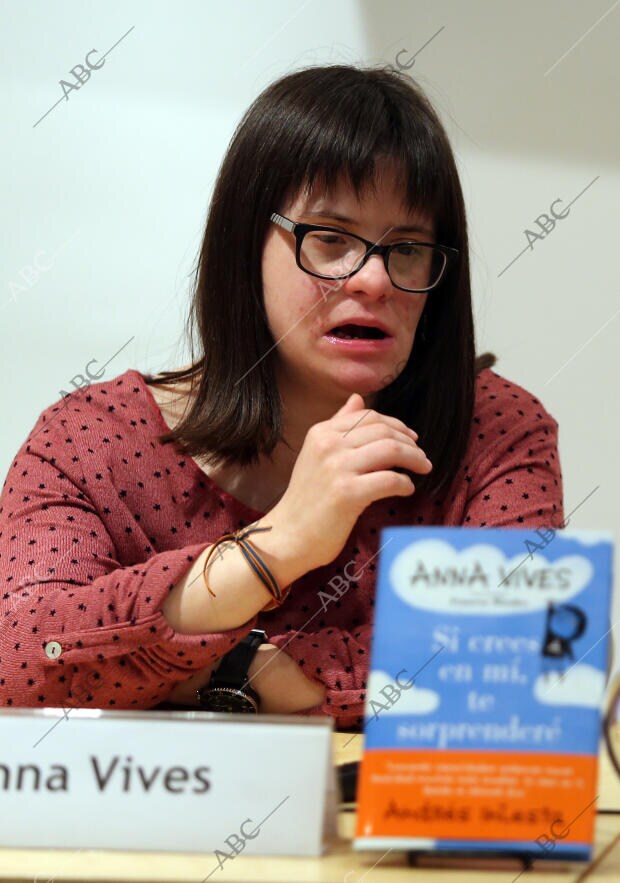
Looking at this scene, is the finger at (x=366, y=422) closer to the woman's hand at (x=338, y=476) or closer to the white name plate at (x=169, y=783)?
the woman's hand at (x=338, y=476)

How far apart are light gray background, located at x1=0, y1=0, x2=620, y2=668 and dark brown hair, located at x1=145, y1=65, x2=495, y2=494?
526 millimetres

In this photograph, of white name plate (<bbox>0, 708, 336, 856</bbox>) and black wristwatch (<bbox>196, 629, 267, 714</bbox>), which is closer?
white name plate (<bbox>0, 708, 336, 856</bbox>)

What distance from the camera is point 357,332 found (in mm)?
1186

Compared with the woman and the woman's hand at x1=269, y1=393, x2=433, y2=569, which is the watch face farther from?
the woman's hand at x1=269, y1=393, x2=433, y2=569

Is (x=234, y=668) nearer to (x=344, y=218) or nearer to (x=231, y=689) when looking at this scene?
(x=231, y=689)

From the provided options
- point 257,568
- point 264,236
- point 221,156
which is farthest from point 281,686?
point 221,156

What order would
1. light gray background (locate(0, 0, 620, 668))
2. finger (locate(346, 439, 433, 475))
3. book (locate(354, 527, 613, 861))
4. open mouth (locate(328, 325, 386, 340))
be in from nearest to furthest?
book (locate(354, 527, 613, 861)), finger (locate(346, 439, 433, 475)), open mouth (locate(328, 325, 386, 340)), light gray background (locate(0, 0, 620, 668))

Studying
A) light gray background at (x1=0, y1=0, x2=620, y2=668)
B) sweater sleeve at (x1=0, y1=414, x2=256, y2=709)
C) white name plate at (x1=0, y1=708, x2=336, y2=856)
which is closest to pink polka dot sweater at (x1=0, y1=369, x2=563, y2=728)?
sweater sleeve at (x1=0, y1=414, x2=256, y2=709)

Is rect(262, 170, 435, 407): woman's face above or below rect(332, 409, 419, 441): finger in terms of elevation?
above

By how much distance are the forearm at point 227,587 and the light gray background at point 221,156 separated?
0.89 metres

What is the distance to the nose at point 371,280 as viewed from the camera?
44.1 inches

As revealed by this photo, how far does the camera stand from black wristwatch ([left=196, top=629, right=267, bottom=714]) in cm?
106

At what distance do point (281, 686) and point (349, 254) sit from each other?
0.45 m

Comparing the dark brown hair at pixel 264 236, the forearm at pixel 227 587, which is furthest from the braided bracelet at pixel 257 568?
the dark brown hair at pixel 264 236
